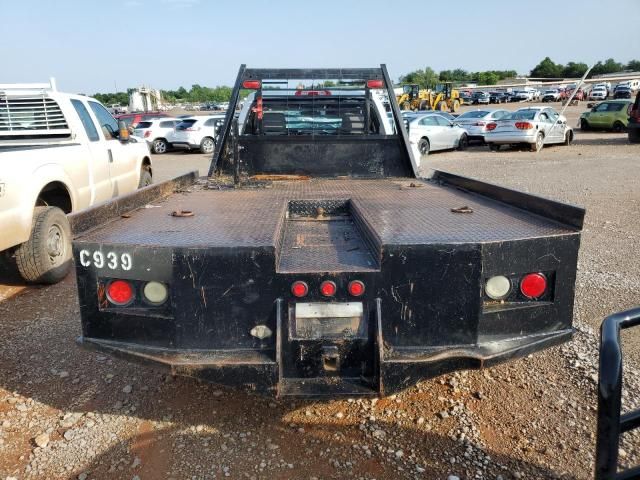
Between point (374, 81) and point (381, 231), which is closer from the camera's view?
point (381, 231)

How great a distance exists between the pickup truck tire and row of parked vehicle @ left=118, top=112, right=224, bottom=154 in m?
15.3

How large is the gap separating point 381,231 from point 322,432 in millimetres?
1146

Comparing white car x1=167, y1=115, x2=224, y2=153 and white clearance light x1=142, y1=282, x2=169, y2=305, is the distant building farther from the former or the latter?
white clearance light x1=142, y1=282, x2=169, y2=305

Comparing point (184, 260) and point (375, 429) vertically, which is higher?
point (184, 260)

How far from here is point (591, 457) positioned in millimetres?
2652

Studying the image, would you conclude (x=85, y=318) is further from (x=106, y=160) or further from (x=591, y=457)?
(x=106, y=160)

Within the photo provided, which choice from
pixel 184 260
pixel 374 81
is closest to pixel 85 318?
pixel 184 260

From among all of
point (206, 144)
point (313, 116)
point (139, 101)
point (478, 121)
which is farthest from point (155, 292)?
point (139, 101)

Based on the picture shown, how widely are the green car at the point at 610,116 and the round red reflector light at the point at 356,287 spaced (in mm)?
25608

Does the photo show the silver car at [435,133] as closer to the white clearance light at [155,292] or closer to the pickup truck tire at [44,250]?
the pickup truck tire at [44,250]

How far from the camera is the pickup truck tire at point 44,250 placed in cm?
517

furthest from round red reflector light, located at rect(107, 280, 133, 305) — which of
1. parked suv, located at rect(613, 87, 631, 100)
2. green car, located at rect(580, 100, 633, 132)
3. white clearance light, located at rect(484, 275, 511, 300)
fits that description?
parked suv, located at rect(613, 87, 631, 100)

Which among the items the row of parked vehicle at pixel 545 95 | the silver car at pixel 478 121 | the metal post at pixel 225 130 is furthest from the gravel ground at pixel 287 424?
the row of parked vehicle at pixel 545 95

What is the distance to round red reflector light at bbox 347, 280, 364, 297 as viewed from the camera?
2408 mm
